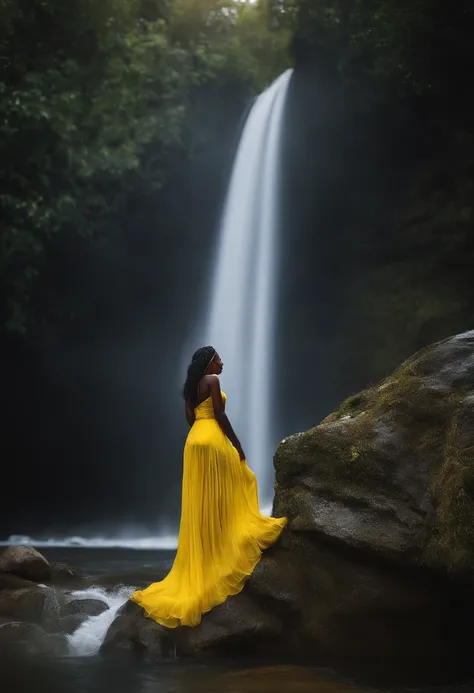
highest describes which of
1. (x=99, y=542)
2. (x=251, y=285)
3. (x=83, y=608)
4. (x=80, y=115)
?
(x=80, y=115)

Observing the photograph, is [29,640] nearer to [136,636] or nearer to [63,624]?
[63,624]

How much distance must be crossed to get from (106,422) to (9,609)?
11.4 metres

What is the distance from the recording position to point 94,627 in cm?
643

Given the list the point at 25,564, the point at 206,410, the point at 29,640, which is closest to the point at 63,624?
the point at 29,640

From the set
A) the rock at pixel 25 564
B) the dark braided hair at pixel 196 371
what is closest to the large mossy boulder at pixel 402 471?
the dark braided hair at pixel 196 371

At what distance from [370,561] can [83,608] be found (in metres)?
3.04

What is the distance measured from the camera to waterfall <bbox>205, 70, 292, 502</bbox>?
647 inches

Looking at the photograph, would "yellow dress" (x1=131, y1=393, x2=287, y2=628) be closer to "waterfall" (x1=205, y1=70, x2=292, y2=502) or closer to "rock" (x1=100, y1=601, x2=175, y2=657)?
"rock" (x1=100, y1=601, x2=175, y2=657)

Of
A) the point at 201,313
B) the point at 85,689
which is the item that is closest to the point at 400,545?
the point at 85,689

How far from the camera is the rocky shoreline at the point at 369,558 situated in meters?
4.96

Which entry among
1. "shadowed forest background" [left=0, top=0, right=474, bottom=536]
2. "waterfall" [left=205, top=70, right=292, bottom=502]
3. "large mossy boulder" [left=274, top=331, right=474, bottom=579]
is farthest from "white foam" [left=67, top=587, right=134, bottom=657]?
"shadowed forest background" [left=0, top=0, right=474, bottom=536]

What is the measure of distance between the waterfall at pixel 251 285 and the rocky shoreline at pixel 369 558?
10.0 metres

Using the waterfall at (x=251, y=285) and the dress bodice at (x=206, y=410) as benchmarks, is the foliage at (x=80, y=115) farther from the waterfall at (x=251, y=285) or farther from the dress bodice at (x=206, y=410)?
the dress bodice at (x=206, y=410)

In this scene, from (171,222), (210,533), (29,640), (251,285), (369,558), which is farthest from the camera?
(171,222)
